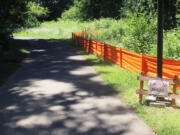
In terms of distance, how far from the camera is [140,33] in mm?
13086

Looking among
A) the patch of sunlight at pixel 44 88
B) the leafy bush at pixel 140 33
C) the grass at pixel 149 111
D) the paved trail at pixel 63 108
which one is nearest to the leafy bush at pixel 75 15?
the leafy bush at pixel 140 33

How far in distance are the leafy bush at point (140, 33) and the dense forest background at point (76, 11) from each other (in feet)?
1.27

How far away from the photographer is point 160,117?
5.61 m

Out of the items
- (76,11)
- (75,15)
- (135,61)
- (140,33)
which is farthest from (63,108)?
(75,15)

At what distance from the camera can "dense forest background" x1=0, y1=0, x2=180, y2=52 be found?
758 inches

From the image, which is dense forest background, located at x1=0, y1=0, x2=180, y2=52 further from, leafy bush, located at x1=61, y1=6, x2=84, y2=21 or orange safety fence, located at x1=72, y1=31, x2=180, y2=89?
orange safety fence, located at x1=72, y1=31, x2=180, y2=89

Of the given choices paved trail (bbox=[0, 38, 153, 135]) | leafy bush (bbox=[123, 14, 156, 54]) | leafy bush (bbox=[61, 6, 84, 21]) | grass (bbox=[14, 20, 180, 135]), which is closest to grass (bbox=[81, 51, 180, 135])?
grass (bbox=[14, 20, 180, 135])

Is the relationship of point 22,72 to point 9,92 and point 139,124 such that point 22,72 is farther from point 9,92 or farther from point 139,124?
point 139,124

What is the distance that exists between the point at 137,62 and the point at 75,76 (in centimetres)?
289

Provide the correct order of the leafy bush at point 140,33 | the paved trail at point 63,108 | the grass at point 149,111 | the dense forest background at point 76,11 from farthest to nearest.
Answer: the dense forest background at point 76,11 → the leafy bush at point 140,33 → the paved trail at point 63,108 → the grass at point 149,111

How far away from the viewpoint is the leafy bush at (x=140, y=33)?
12.9 m

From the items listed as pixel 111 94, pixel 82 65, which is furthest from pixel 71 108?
pixel 82 65

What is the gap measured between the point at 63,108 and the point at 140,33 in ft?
26.4

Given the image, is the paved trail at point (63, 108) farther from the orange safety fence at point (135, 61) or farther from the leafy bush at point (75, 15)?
the leafy bush at point (75, 15)
